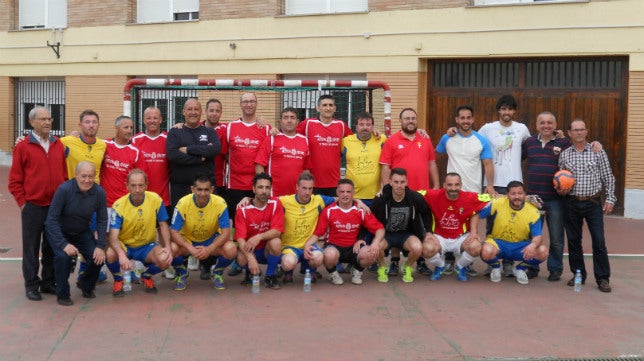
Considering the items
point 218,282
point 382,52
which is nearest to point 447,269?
point 218,282

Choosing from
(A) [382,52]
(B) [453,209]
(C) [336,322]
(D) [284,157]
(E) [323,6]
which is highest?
(E) [323,6]

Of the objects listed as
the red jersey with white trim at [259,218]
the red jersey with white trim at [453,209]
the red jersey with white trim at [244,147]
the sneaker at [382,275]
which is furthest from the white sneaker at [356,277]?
the red jersey with white trim at [244,147]

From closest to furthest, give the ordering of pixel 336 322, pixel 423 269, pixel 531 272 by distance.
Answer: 1. pixel 336 322
2. pixel 531 272
3. pixel 423 269

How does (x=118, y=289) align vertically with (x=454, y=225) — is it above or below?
below

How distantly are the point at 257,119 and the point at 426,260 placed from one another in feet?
8.57

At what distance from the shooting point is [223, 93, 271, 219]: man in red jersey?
29.5 ft

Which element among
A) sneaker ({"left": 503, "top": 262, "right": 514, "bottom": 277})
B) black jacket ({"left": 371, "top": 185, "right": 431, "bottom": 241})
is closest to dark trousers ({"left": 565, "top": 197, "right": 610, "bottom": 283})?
sneaker ({"left": 503, "top": 262, "right": 514, "bottom": 277})

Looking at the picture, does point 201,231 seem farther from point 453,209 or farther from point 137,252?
point 453,209

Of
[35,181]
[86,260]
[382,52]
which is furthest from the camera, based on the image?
[382,52]

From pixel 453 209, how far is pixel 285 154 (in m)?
2.05

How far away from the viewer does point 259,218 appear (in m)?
8.23

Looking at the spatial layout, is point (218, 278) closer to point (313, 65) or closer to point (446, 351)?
point (446, 351)

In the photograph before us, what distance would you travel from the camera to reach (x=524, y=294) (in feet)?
26.4

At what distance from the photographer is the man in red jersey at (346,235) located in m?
8.30
